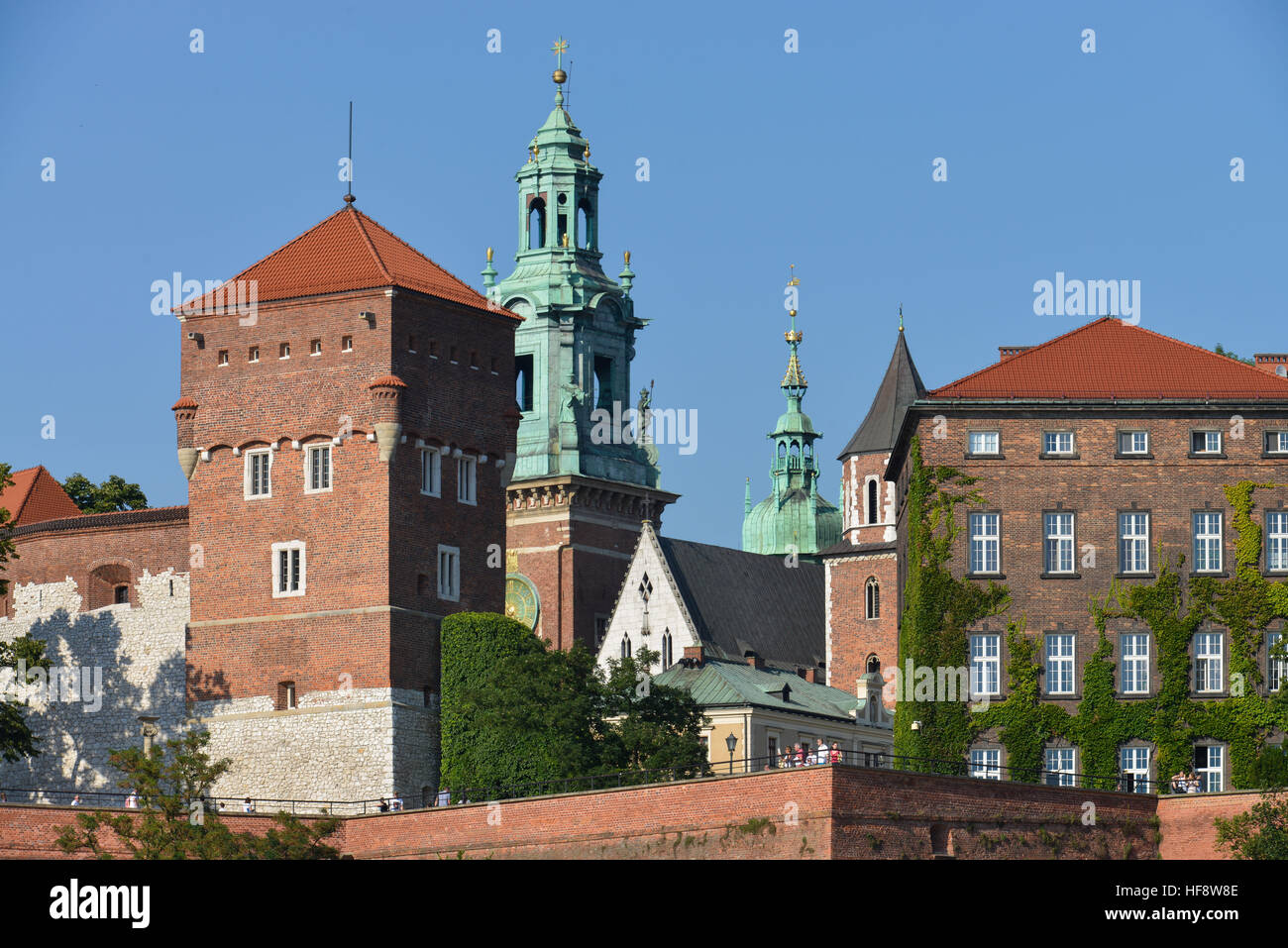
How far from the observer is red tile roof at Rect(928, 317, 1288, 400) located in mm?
82062

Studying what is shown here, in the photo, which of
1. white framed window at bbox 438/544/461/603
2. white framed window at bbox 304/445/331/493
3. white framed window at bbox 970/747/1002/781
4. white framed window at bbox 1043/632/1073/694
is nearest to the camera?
white framed window at bbox 970/747/1002/781

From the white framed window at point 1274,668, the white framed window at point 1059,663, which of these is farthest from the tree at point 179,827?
the white framed window at point 1274,668

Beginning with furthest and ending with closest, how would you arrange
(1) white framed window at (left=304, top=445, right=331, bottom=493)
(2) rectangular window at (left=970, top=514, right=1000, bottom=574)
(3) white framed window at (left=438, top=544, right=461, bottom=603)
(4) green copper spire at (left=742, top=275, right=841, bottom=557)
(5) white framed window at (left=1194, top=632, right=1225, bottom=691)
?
(4) green copper spire at (left=742, top=275, right=841, bottom=557)
(3) white framed window at (left=438, top=544, right=461, bottom=603)
(1) white framed window at (left=304, top=445, right=331, bottom=493)
(2) rectangular window at (left=970, top=514, right=1000, bottom=574)
(5) white framed window at (left=1194, top=632, right=1225, bottom=691)

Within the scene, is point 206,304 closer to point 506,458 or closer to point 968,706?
point 506,458

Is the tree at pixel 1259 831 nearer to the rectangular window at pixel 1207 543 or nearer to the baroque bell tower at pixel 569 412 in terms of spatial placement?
the rectangular window at pixel 1207 543

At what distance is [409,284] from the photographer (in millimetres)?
94188

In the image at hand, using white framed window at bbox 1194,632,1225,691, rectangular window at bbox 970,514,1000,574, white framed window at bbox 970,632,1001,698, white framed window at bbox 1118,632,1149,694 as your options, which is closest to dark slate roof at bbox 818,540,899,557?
rectangular window at bbox 970,514,1000,574

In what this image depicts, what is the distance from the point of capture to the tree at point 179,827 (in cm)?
7675

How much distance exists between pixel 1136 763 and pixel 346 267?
2987 cm

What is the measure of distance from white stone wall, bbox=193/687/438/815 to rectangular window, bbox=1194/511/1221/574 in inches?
916

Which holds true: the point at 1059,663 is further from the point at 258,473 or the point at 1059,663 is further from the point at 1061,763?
the point at 258,473

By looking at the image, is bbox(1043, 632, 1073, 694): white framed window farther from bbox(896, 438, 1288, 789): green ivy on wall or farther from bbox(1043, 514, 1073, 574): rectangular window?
bbox(1043, 514, 1073, 574): rectangular window

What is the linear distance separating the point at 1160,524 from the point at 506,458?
24.0m
